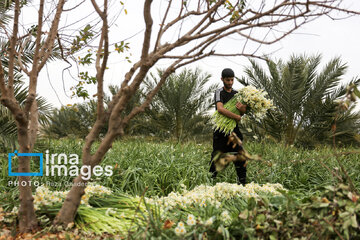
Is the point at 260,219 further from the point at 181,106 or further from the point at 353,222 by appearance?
the point at 181,106

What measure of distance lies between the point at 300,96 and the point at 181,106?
3.99 meters

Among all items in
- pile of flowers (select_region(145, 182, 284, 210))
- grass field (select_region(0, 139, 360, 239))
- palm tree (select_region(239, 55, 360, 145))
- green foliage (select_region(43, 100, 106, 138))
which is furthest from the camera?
green foliage (select_region(43, 100, 106, 138))

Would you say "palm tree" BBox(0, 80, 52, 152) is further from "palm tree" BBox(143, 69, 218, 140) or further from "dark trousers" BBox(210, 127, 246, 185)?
"palm tree" BBox(143, 69, 218, 140)

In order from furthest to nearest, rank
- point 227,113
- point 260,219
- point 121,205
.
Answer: point 227,113 → point 121,205 → point 260,219

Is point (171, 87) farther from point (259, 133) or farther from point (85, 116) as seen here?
point (85, 116)

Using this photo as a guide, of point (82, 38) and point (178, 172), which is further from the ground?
point (82, 38)

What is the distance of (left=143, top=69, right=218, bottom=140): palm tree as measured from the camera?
12.3 meters

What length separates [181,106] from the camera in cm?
1240

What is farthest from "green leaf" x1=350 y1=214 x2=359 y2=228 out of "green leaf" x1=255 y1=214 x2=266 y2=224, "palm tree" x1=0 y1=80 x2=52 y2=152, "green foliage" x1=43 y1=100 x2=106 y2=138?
"green foliage" x1=43 y1=100 x2=106 y2=138

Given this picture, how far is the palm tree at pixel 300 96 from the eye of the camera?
10797 millimetres

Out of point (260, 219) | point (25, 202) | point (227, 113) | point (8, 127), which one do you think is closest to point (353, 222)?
point (260, 219)

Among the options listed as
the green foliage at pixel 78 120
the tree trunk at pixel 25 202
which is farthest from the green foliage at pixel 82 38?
the green foliage at pixel 78 120

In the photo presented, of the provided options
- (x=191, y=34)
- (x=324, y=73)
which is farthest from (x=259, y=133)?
(x=191, y=34)

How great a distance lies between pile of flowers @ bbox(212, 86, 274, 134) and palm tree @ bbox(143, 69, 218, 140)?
673 cm
